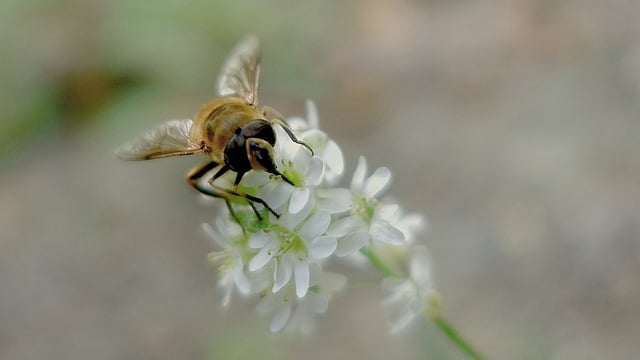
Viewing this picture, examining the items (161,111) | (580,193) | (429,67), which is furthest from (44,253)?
(580,193)

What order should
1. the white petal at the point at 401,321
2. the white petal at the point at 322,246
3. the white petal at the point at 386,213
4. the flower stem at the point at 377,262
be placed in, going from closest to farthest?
the white petal at the point at 322,246 < the white petal at the point at 386,213 < the flower stem at the point at 377,262 < the white petal at the point at 401,321

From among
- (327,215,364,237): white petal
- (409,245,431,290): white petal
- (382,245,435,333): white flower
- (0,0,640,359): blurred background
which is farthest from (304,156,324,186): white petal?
(0,0,640,359): blurred background

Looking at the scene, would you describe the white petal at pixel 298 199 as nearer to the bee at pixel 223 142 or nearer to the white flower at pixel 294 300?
the bee at pixel 223 142

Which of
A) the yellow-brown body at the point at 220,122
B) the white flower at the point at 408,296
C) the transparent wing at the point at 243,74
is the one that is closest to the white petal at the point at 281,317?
the white flower at the point at 408,296

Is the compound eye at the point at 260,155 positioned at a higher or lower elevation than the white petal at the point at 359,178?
lower

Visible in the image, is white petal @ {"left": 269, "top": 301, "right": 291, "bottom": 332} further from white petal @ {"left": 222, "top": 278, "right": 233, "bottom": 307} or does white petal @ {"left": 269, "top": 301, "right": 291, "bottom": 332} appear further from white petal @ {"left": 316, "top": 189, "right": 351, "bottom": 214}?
white petal @ {"left": 316, "top": 189, "right": 351, "bottom": 214}

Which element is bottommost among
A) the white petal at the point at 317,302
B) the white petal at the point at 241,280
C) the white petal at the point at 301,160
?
the white petal at the point at 241,280

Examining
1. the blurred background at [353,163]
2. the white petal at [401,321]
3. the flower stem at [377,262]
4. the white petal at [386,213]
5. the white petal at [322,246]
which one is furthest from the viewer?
the blurred background at [353,163]
